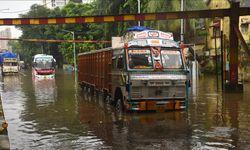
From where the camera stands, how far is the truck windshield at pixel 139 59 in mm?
14156

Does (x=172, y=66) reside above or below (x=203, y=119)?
above

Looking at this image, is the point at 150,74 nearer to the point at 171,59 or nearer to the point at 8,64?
the point at 171,59

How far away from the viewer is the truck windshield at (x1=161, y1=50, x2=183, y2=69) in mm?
14445

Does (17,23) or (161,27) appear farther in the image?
(161,27)

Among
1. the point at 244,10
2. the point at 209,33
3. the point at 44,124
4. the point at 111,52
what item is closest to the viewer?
the point at 44,124

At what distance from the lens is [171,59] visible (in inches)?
574

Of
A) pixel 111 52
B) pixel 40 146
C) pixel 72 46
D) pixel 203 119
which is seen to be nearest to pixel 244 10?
pixel 111 52

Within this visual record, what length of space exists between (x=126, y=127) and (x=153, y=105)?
2.43 meters

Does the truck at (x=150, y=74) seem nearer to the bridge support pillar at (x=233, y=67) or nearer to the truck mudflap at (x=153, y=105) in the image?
the truck mudflap at (x=153, y=105)

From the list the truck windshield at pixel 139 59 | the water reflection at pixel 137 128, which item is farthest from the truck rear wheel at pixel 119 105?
the truck windshield at pixel 139 59

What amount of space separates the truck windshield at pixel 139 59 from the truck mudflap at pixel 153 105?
4.29 ft

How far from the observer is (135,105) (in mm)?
14062

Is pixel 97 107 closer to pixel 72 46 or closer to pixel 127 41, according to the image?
pixel 127 41

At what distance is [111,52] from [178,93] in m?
3.90
